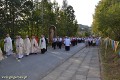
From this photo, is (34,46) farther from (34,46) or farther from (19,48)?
(19,48)

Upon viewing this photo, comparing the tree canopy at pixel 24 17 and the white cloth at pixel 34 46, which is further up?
the tree canopy at pixel 24 17

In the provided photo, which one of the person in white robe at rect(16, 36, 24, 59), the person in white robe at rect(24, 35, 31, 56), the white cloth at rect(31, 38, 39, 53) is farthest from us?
A: the white cloth at rect(31, 38, 39, 53)

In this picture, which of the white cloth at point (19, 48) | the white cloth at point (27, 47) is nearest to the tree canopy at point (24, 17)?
the white cloth at point (27, 47)

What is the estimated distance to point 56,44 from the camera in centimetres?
4169

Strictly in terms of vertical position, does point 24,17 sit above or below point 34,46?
above

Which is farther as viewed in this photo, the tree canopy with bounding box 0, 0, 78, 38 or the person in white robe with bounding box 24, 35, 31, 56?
the tree canopy with bounding box 0, 0, 78, 38

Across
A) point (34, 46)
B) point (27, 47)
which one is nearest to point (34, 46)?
point (34, 46)

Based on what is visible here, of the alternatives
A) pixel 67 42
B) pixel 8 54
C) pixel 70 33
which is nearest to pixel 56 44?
pixel 67 42

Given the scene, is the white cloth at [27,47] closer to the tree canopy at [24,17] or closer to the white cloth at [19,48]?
the white cloth at [19,48]

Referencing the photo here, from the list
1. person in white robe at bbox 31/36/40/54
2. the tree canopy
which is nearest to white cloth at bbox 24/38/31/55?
person in white robe at bbox 31/36/40/54

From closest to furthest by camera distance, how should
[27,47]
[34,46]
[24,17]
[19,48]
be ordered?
[19,48]
[27,47]
[34,46]
[24,17]

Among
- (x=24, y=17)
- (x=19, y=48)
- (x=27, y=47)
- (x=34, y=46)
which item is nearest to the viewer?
(x=19, y=48)

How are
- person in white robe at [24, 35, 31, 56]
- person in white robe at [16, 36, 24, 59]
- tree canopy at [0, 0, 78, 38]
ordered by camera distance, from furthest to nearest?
tree canopy at [0, 0, 78, 38] → person in white robe at [24, 35, 31, 56] → person in white robe at [16, 36, 24, 59]

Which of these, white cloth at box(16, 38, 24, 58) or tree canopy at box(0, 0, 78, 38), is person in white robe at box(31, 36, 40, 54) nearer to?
white cloth at box(16, 38, 24, 58)
